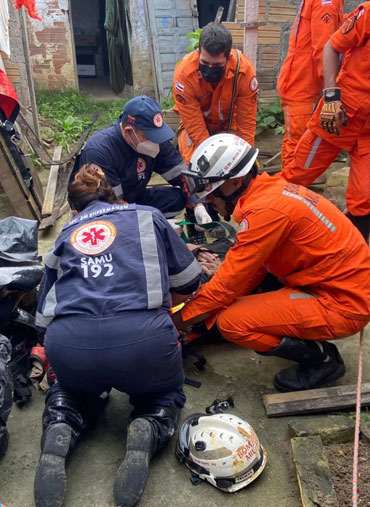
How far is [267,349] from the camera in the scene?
2.85 metres

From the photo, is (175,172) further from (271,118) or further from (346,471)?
(271,118)

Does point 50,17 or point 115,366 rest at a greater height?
point 50,17

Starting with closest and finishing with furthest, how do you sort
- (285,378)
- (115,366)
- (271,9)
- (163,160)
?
(115,366)
(285,378)
(163,160)
(271,9)

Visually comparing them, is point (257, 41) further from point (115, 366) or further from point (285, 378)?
point (115, 366)

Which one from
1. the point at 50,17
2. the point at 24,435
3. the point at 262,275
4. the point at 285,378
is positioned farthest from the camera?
the point at 50,17

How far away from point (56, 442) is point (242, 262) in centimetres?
135

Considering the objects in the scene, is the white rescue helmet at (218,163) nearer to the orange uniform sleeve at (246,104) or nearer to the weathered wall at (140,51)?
the orange uniform sleeve at (246,104)

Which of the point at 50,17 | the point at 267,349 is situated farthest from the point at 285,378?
the point at 50,17

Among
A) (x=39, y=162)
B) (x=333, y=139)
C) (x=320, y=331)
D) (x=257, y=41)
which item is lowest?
(x=39, y=162)

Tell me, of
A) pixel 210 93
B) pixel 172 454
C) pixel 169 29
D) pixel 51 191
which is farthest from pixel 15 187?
pixel 169 29

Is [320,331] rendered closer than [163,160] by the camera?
Yes

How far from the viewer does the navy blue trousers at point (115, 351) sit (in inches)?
87.6

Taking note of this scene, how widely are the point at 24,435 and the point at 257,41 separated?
6321 mm

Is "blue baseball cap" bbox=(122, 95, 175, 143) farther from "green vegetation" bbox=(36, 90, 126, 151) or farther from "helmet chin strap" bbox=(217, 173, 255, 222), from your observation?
"green vegetation" bbox=(36, 90, 126, 151)
